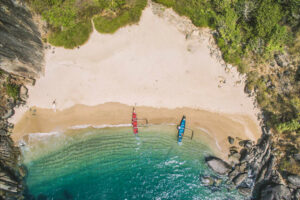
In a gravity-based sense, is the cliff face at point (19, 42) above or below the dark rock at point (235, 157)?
above

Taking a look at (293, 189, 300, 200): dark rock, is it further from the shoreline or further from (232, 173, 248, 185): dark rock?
the shoreline

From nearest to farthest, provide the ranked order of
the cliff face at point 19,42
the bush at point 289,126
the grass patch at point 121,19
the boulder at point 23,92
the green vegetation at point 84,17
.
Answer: the cliff face at point 19,42 → the bush at point 289,126 → the green vegetation at point 84,17 → the grass patch at point 121,19 → the boulder at point 23,92

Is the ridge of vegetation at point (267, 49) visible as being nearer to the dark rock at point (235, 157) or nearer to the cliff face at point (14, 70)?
the dark rock at point (235, 157)

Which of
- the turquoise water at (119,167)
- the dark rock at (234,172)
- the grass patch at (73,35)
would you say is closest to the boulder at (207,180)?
the turquoise water at (119,167)

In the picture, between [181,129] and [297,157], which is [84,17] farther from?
[297,157]

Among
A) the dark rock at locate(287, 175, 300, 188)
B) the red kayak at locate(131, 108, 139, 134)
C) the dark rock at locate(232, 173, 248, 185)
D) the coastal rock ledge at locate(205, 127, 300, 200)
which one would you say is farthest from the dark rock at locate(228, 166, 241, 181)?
the red kayak at locate(131, 108, 139, 134)

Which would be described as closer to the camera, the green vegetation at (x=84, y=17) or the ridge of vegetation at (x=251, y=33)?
the ridge of vegetation at (x=251, y=33)

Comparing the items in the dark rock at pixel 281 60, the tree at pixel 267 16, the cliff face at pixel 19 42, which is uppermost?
the tree at pixel 267 16

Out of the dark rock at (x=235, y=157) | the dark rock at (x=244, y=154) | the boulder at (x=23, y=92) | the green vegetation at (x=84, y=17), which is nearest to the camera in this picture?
the green vegetation at (x=84, y=17)
